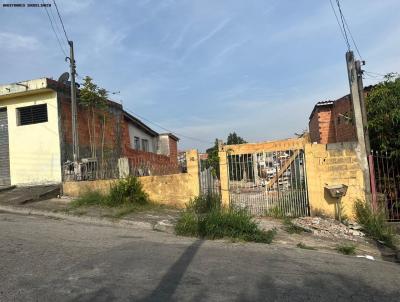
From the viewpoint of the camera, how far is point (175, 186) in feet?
41.5

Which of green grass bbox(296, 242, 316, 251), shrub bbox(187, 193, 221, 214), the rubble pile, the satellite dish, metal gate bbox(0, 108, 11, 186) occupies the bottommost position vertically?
green grass bbox(296, 242, 316, 251)

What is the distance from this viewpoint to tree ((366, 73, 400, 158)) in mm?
11498

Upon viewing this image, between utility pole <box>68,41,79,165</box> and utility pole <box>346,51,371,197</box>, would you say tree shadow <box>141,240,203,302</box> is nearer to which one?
utility pole <box>346,51,371,197</box>

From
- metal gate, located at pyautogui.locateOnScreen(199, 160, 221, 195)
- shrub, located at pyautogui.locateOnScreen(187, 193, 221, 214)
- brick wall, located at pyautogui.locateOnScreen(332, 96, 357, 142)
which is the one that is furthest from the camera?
brick wall, located at pyautogui.locateOnScreen(332, 96, 357, 142)

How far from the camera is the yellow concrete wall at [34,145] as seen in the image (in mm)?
15281

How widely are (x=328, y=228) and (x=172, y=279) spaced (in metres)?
5.62

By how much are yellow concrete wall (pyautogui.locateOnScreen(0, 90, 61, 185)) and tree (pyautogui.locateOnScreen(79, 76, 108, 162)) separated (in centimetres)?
124

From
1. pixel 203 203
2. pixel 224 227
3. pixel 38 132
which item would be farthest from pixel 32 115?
pixel 224 227

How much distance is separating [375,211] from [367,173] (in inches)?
39.3

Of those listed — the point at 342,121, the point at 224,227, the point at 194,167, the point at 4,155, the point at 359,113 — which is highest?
the point at 342,121

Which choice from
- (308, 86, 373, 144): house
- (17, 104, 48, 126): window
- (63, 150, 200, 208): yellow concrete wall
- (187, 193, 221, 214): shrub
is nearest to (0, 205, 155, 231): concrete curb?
(187, 193, 221, 214): shrub

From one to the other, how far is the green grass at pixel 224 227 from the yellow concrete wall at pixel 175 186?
248 centimetres

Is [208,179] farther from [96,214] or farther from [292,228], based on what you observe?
[96,214]

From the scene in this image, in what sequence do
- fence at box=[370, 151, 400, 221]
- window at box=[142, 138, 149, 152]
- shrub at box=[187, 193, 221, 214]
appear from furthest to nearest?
1. window at box=[142, 138, 149, 152]
2. shrub at box=[187, 193, 221, 214]
3. fence at box=[370, 151, 400, 221]
